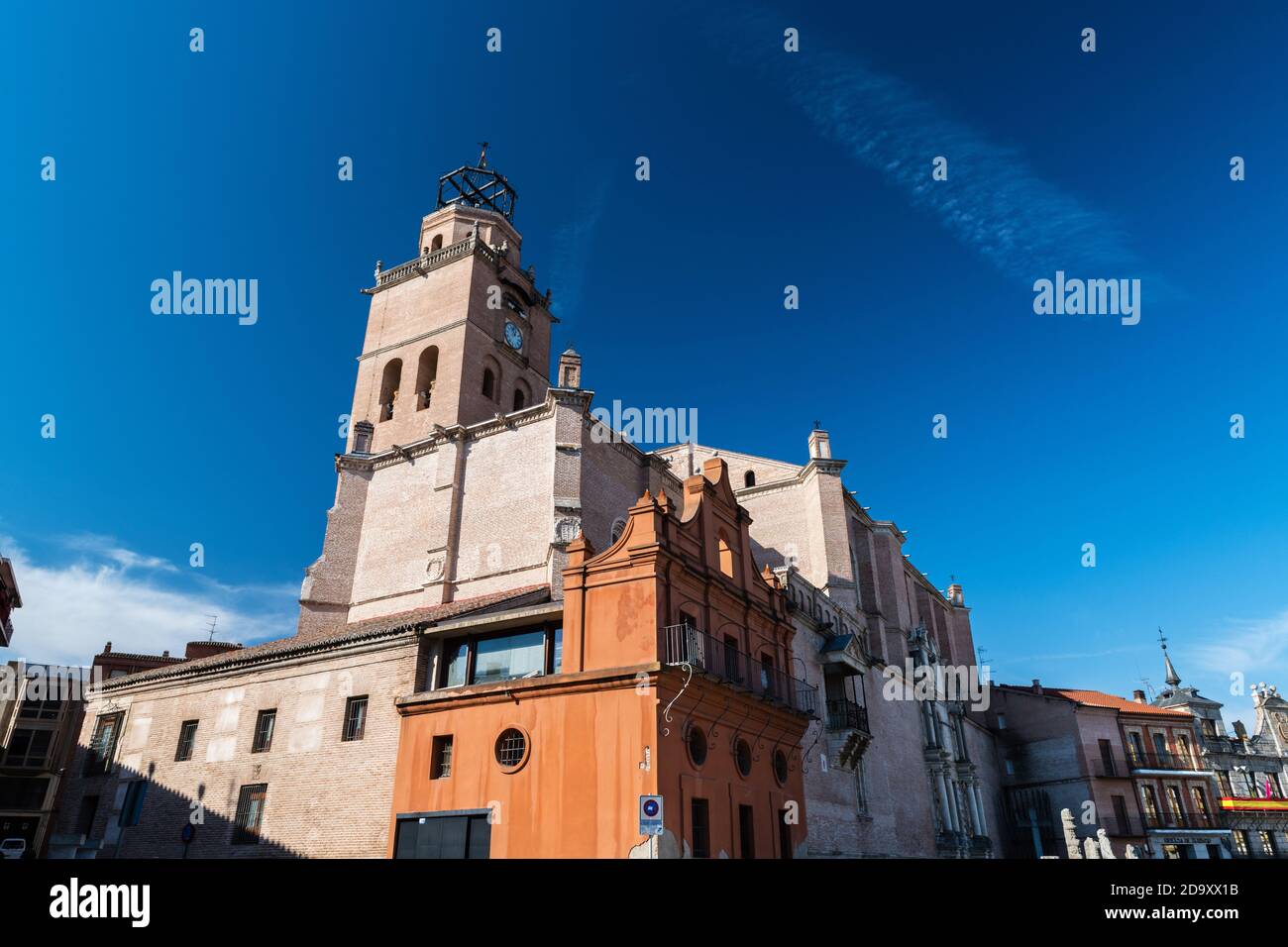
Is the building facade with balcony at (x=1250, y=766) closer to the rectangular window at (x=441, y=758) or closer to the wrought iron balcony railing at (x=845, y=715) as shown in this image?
the wrought iron balcony railing at (x=845, y=715)

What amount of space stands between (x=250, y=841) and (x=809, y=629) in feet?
64.8

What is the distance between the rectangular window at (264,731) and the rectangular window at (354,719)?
3.07 meters

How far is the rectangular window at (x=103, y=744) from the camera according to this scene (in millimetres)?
28047

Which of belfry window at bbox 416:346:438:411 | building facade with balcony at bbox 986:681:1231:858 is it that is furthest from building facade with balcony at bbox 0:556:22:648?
building facade with balcony at bbox 986:681:1231:858

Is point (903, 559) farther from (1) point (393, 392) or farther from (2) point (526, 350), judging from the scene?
(1) point (393, 392)

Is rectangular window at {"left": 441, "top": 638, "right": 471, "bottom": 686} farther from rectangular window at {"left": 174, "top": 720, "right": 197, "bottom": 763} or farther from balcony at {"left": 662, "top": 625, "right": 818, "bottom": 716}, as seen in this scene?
rectangular window at {"left": 174, "top": 720, "right": 197, "bottom": 763}

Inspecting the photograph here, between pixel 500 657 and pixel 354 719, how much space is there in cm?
508

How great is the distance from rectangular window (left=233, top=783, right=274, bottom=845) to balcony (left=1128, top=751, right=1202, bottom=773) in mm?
52114

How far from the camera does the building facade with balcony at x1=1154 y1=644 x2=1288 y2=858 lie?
54094 millimetres

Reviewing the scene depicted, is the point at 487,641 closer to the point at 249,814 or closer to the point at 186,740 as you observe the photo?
the point at 249,814

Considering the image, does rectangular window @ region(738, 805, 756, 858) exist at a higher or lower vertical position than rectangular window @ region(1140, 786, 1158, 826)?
lower

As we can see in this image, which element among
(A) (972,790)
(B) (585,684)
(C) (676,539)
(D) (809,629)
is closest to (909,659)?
(A) (972,790)

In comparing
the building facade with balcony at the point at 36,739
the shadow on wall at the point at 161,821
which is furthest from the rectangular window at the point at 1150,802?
the building facade with balcony at the point at 36,739

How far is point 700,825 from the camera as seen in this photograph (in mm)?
19422
